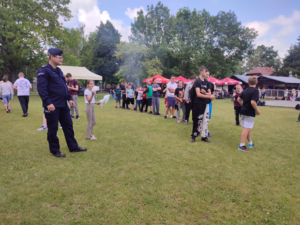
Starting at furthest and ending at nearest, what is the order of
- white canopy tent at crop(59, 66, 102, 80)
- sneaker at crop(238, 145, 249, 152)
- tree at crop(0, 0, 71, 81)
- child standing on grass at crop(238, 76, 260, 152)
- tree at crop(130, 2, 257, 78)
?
tree at crop(130, 2, 257, 78)
tree at crop(0, 0, 71, 81)
white canopy tent at crop(59, 66, 102, 80)
sneaker at crop(238, 145, 249, 152)
child standing on grass at crop(238, 76, 260, 152)

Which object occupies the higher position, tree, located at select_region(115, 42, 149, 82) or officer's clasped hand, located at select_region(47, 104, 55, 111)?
tree, located at select_region(115, 42, 149, 82)

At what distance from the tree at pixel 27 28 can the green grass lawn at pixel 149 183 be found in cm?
2260

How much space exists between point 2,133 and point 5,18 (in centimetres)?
2254

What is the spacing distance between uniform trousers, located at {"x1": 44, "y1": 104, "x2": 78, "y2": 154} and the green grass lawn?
0.25 m

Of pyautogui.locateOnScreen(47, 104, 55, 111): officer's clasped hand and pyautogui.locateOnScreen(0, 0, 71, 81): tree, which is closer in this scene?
pyautogui.locateOnScreen(47, 104, 55, 111): officer's clasped hand

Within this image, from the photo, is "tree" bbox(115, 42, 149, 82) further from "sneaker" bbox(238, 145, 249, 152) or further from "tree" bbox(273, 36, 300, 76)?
"tree" bbox(273, 36, 300, 76)

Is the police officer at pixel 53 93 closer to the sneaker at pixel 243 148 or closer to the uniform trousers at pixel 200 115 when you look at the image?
the uniform trousers at pixel 200 115

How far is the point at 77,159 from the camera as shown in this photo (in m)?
4.07

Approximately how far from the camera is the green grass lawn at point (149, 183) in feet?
7.85

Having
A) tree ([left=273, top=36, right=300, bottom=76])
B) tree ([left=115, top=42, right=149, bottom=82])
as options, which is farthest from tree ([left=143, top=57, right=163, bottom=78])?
tree ([left=273, top=36, right=300, bottom=76])

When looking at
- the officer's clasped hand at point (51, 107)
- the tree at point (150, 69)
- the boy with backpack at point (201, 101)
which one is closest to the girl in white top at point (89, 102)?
the officer's clasped hand at point (51, 107)

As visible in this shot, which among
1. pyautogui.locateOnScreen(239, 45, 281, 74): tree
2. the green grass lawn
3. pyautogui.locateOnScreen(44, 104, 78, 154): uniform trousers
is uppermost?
pyautogui.locateOnScreen(239, 45, 281, 74): tree

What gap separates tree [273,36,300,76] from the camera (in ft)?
136

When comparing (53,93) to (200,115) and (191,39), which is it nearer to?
(200,115)
